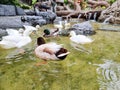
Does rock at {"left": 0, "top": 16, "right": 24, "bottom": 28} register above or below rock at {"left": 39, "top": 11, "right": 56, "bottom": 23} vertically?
above

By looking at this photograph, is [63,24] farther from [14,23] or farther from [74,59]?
[74,59]

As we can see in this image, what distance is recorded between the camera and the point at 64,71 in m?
4.30

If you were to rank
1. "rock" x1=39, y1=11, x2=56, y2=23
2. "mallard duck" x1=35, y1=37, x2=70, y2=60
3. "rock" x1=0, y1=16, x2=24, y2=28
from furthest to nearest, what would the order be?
"rock" x1=39, y1=11, x2=56, y2=23, "rock" x1=0, y1=16, x2=24, y2=28, "mallard duck" x1=35, y1=37, x2=70, y2=60

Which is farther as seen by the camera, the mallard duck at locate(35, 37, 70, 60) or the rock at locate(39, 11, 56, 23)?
the rock at locate(39, 11, 56, 23)

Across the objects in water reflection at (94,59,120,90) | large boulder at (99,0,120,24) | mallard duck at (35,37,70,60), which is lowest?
Result: large boulder at (99,0,120,24)

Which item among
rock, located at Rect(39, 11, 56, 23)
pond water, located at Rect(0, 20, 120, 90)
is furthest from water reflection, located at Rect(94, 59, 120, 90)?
rock, located at Rect(39, 11, 56, 23)

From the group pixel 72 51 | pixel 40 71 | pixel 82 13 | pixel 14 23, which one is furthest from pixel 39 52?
pixel 82 13

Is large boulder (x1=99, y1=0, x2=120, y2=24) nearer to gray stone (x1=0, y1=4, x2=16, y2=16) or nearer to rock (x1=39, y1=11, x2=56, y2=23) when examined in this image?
rock (x1=39, y1=11, x2=56, y2=23)

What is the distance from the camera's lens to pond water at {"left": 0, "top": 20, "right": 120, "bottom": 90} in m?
3.65

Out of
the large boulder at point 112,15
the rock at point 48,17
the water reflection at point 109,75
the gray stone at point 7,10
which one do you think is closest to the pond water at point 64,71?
the water reflection at point 109,75

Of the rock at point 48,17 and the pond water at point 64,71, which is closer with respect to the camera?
the pond water at point 64,71

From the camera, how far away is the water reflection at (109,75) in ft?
11.9

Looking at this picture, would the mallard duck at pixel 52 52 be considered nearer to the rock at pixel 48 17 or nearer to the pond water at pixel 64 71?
the pond water at pixel 64 71

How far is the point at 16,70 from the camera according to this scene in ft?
14.3
